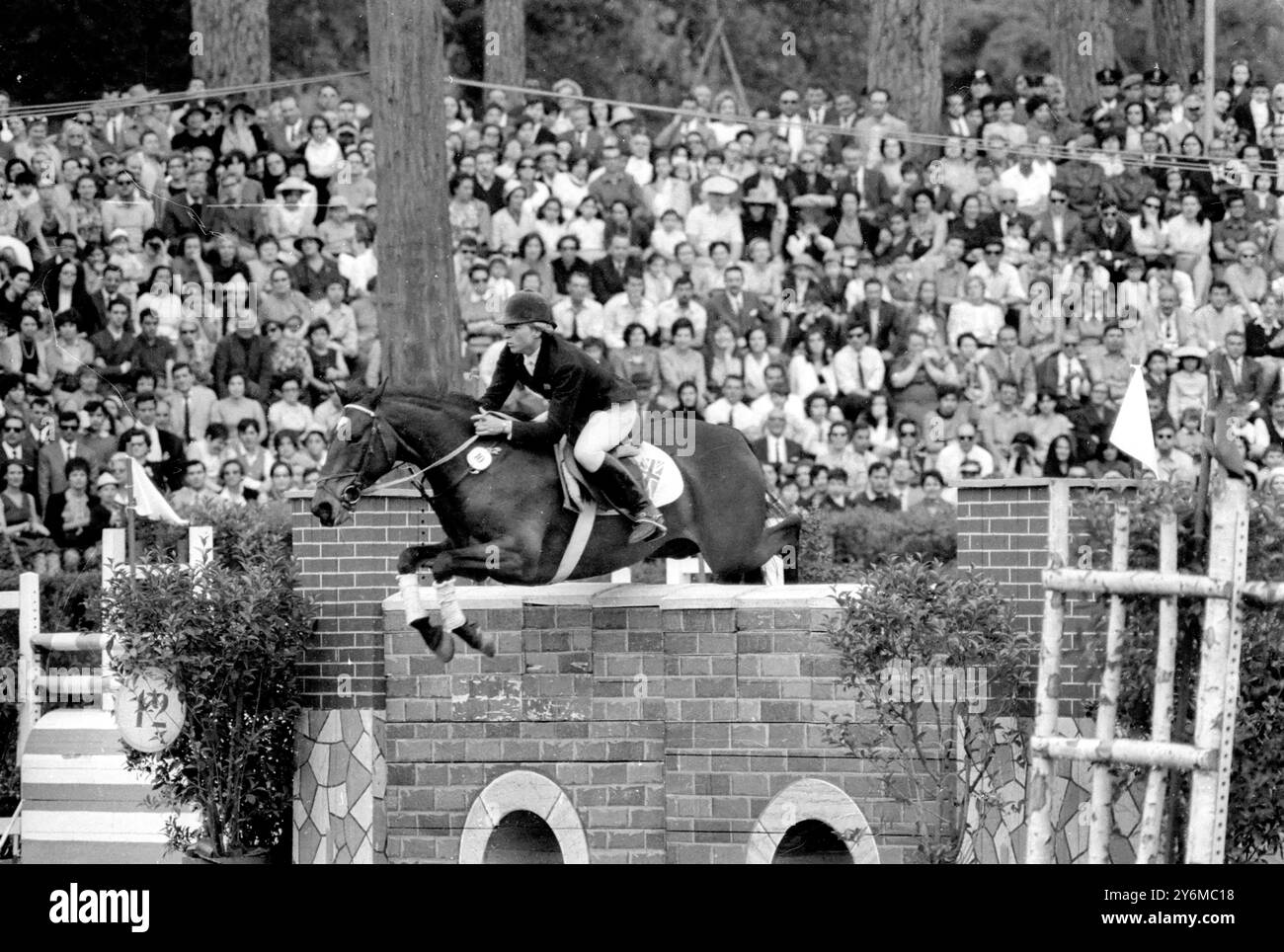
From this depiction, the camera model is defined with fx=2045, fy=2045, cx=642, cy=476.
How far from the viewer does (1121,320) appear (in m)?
17.1

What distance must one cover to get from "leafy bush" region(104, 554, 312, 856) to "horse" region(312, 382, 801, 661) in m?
0.94

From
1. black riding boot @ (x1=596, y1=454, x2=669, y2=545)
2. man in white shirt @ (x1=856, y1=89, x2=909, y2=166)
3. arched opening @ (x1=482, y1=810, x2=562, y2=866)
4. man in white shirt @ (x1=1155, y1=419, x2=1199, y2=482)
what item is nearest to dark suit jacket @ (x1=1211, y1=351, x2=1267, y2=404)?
man in white shirt @ (x1=1155, y1=419, x2=1199, y2=482)

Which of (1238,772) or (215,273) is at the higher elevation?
(215,273)

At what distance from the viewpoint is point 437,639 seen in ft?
32.9

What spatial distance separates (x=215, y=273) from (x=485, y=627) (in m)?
7.04

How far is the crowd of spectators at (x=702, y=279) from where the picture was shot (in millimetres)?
15500

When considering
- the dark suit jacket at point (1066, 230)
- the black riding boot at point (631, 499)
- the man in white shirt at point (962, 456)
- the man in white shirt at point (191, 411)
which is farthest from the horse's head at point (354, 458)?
the dark suit jacket at point (1066, 230)

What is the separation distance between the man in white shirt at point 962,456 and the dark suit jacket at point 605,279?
9.96 feet

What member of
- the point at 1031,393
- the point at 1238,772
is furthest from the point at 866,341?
the point at 1238,772

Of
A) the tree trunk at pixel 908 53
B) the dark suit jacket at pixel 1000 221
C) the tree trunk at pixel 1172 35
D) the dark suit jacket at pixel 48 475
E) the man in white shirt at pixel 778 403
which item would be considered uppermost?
the tree trunk at pixel 1172 35

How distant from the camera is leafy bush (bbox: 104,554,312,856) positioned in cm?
1059

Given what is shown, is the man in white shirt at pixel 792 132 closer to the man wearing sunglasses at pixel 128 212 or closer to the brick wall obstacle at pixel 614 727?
the man wearing sunglasses at pixel 128 212

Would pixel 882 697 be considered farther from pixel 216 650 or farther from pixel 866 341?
pixel 866 341

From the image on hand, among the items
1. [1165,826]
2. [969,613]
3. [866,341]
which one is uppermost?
[866,341]
